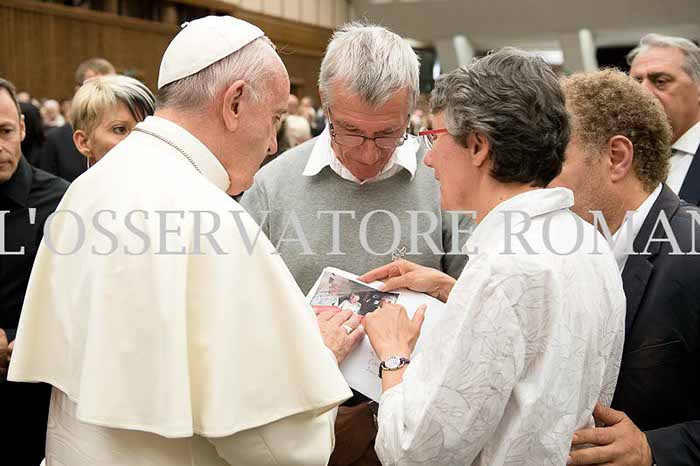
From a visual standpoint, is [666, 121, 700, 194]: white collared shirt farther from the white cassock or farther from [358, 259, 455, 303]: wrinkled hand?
the white cassock

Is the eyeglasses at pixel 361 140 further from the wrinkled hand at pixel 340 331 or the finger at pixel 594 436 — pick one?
the finger at pixel 594 436

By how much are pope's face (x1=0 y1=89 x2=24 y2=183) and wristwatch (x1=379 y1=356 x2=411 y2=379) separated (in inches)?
73.5

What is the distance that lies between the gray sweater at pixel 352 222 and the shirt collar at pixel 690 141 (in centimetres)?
196

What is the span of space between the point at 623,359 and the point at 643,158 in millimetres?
533

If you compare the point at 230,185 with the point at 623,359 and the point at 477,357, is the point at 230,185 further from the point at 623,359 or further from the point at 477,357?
the point at 623,359

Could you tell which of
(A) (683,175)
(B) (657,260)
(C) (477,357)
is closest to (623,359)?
(B) (657,260)

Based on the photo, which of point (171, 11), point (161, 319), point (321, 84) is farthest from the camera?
point (171, 11)

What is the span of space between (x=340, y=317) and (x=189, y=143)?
2.06 ft

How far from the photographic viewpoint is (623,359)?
2.05 metres

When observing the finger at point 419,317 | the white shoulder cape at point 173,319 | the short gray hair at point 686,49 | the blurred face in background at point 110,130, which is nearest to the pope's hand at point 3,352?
the blurred face in background at point 110,130

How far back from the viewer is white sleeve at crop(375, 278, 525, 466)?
5.19 ft

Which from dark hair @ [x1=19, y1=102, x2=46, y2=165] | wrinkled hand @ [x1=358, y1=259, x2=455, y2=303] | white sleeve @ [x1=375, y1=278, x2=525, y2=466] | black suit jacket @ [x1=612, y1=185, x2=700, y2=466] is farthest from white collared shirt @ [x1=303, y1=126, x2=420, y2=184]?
dark hair @ [x1=19, y1=102, x2=46, y2=165]

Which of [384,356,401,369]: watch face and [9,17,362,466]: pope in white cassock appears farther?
[384,356,401,369]: watch face

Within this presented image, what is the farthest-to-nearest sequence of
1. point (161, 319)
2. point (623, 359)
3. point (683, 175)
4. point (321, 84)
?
point (683, 175) → point (321, 84) → point (623, 359) → point (161, 319)
